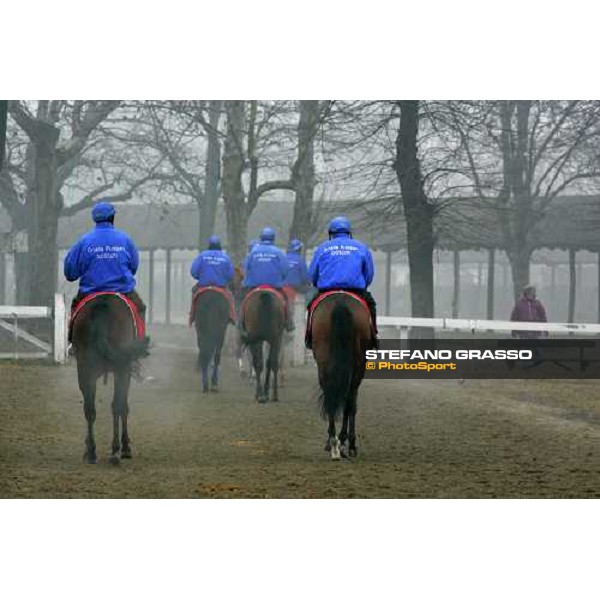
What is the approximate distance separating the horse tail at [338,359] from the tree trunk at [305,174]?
13.3 m

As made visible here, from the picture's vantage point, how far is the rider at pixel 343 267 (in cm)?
1187

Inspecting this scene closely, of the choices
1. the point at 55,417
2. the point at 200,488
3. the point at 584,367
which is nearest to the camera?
the point at 200,488

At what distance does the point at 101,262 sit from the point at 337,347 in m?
2.16

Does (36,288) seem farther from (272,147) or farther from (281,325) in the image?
(281,325)

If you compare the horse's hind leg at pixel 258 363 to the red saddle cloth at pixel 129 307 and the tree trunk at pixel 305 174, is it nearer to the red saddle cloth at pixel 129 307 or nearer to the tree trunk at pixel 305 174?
the red saddle cloth at pixel 129 307

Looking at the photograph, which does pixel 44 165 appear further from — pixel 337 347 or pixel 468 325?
pixel 337 347

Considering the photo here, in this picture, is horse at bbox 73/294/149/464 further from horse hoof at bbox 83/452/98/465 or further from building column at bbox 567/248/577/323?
building column at bbox 567/248/577/323

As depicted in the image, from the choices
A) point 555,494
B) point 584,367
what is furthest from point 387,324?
point 555,494

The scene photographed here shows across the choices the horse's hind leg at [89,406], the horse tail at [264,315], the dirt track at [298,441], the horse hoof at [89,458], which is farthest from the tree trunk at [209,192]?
the horse hoof at [89,458]

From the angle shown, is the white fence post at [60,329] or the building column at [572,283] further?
the building column at [572,283]

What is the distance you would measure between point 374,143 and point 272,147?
3.57 m

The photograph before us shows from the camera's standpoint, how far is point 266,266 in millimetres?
16625

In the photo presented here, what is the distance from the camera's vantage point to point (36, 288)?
2359cm

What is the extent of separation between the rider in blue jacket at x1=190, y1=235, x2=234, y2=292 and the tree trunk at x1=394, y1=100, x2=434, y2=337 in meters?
6.80
